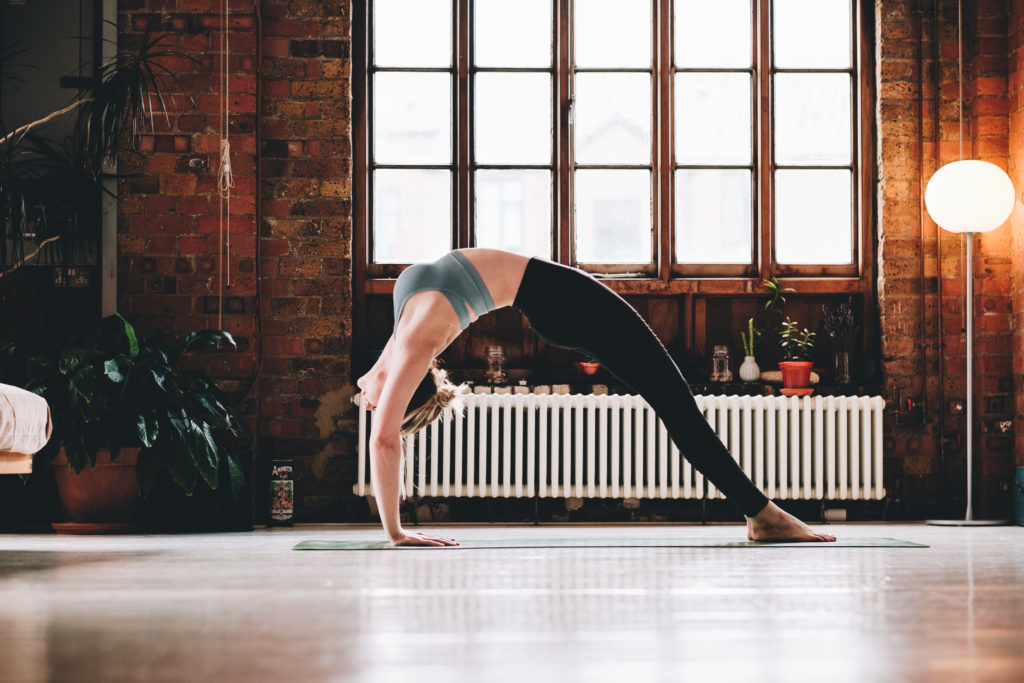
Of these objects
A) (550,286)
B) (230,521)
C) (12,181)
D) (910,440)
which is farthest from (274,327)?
(910,440)

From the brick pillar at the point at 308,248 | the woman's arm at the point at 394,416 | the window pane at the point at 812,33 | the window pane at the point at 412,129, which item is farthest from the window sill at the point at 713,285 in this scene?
the woman's arm at the point at 394,416

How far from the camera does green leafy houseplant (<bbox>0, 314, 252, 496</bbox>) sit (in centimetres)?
415

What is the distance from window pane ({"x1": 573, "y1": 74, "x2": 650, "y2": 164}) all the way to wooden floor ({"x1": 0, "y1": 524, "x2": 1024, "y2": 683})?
2846 millimetres

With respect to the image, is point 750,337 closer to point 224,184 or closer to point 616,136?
point 616,136

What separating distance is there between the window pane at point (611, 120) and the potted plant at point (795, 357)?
113 cm

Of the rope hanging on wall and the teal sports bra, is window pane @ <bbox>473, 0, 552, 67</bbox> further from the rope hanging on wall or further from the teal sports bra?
the teal sports bra

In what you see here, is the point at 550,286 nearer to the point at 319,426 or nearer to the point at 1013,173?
the point at 319,426

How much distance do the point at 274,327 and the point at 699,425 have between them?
2.76 metres

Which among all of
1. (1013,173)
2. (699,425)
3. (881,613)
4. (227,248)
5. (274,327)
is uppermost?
(1013,173)

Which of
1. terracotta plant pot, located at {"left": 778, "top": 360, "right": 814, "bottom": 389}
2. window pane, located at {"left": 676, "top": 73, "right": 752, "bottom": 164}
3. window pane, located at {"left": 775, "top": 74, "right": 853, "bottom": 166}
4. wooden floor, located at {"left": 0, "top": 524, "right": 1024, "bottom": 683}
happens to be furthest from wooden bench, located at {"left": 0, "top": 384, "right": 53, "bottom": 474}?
window pane, located at {"left": 775, "top": 74, "right": 853, "bottom": 166}

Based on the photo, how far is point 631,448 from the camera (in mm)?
4996

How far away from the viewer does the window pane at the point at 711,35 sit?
213 inches

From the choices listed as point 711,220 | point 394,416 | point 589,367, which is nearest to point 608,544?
point 394,416

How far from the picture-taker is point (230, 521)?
464cm
